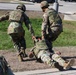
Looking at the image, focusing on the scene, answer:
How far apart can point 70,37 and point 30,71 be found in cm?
668

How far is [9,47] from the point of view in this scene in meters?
13.3

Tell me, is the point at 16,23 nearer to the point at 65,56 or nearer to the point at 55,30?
the point at 55,30

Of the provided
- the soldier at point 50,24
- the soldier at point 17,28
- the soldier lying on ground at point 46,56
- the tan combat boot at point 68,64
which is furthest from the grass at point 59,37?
the tan combat boot at point 68,64

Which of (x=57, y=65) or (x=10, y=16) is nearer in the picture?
(x=57, y=65)

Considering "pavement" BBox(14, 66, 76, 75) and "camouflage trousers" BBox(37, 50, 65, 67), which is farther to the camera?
"pavement" BBox(14, 66, 76, 75)

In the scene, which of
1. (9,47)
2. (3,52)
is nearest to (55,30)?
(3,52)

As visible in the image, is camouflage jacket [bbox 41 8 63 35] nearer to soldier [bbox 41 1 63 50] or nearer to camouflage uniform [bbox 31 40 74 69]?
soldier [bbox 41 1 63 50]

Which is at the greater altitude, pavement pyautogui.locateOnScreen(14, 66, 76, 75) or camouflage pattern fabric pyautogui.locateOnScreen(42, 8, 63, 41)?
camouflage pattern fabric pyautogui.locateOnScreen(42, 8, 63, 41)

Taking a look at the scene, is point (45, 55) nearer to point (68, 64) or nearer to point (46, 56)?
point (46, 56)

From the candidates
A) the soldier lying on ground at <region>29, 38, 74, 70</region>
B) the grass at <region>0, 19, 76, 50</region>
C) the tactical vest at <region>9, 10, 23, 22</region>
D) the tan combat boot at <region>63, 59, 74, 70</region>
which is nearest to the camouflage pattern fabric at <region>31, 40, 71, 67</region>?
the soldier lying on ground at <region>29, 38, 74, 70</region>

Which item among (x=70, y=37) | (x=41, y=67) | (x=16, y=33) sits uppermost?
(x=16, y=33)

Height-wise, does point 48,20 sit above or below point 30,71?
above

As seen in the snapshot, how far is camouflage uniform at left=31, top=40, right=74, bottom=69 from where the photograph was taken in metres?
9.37

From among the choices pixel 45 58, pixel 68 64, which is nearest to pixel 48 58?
pixel 45 58
